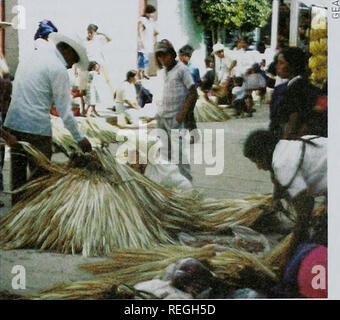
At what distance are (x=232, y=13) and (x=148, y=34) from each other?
677 mm

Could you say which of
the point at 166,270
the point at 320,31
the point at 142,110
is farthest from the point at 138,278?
the point at 320,31

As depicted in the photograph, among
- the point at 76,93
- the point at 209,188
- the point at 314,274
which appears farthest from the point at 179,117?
the point at 314,274

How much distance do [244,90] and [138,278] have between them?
1.68m

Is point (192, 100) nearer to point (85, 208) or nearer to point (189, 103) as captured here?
point (189, 103)

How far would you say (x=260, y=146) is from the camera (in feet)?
21.9

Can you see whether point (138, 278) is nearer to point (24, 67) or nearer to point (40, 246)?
point (40, 246)

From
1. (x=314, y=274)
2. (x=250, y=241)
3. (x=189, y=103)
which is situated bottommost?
(x=314, y=274)

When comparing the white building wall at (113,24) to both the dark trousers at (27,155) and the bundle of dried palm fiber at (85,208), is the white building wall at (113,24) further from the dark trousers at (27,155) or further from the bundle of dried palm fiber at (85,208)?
the bundle of dried palm fiber at (85,208)

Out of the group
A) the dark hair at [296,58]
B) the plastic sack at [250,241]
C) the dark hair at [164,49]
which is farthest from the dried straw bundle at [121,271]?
the dark hair at [296,58]

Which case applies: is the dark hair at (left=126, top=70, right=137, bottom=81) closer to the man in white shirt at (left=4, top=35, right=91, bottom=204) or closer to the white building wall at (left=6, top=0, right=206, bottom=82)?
the white building wall at (left=6, top=0, right=206, bottom=82)

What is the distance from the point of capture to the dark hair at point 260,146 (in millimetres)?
6652

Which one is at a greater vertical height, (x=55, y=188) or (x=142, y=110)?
(x=142, y=110)
